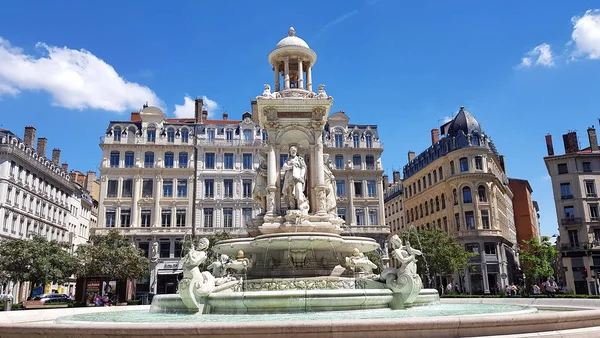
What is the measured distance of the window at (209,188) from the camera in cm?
6081

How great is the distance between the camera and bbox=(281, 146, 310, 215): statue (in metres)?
18.4

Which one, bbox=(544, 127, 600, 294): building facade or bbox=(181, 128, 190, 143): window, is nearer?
bbox=(544, 127, 600, 294): building facade

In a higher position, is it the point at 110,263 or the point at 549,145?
the point at 549,145

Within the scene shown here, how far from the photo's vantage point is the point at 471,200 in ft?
206

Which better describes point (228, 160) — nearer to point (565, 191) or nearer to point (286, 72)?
point (286, 72)

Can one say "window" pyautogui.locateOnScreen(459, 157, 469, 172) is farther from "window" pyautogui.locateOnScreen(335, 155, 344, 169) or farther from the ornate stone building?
"window" pyautogui.locateOnScreen(335, 155, 344, 169)

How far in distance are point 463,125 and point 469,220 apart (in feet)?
42.4

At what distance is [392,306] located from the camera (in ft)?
41.5

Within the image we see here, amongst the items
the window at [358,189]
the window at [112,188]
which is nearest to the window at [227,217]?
the window at [112,188]

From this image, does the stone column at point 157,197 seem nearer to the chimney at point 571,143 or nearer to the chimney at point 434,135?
the chimney at point 434,135

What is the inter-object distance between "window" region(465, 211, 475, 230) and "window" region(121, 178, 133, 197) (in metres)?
42.1

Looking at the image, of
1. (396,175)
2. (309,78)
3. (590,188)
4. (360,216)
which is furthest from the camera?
(396,175)

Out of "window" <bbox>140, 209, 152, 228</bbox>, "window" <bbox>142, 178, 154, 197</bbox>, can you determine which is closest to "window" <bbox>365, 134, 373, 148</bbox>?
"window" <bbox>142, 178, 154, 197</bbox>

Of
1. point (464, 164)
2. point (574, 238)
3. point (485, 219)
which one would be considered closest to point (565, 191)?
point (574, 238)
